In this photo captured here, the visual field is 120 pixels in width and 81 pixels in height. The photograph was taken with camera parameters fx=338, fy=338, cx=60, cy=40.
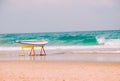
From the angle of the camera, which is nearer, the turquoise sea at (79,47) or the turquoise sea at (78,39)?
the turquoise sea at (79,47)

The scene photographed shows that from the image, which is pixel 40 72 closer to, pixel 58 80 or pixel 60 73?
pixel 60 73

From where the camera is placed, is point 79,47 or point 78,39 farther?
point 78,39

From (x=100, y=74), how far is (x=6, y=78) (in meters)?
2.31

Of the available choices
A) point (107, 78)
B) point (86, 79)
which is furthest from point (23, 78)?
point (107, 78)

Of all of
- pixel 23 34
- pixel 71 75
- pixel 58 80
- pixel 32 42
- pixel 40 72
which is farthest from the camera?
pixel 23 34

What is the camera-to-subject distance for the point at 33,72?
29.5 ft

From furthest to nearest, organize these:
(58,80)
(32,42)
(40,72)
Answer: (32,42) → (40,72) → (58,80)

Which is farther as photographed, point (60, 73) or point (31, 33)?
point (31, 33)

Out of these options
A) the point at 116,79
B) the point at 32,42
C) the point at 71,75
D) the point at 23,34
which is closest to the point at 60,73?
the point at 71,75

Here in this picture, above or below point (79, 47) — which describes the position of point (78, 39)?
below

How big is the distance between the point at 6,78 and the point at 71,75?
5.20 feet

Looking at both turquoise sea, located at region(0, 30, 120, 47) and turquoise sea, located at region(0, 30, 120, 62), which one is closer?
turquoise sea, located at region(0, 30, 120, 62)

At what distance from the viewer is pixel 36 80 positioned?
7648 millimetres

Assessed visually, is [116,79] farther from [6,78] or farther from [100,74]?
[6,78]
